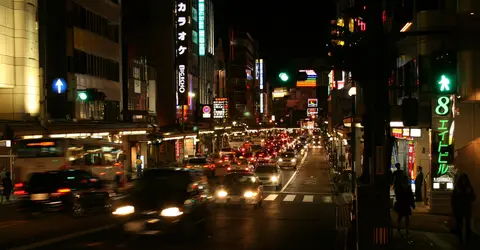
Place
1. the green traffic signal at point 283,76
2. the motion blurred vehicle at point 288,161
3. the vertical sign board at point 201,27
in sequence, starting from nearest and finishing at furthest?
the green traffic signal at point 283,76
the motion blurred vehicle at point 288,161
the vertical sign board at point 201,27

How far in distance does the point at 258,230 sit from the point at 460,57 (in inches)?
396

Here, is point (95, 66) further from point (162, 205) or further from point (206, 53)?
point (206, 53)

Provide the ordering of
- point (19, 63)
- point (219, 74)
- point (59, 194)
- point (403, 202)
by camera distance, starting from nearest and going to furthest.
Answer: point (403, 202)
point (59, 194)
point (19, 63)
point (219, 74)

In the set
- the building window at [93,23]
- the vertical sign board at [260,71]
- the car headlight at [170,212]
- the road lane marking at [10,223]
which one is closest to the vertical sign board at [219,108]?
the building window at [93,23]

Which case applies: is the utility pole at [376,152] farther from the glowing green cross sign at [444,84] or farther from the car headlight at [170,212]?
the glowing green cross sign at [444,84]

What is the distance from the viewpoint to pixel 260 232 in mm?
18016

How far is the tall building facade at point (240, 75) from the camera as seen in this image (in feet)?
445

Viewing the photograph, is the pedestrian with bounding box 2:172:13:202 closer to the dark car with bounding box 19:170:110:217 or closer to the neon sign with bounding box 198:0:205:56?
the dark car with bounding box 19:170:110:217

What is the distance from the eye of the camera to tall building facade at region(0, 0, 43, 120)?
121 ft

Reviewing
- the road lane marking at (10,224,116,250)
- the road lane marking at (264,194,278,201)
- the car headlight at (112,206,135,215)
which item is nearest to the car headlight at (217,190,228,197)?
the road lane marking at (264,194,278,201)

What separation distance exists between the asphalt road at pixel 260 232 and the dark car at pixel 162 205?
385mm

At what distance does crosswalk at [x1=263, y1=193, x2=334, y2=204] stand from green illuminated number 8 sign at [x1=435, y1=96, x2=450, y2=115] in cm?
942

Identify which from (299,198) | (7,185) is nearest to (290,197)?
(299,198)

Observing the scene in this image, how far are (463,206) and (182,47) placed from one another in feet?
187
